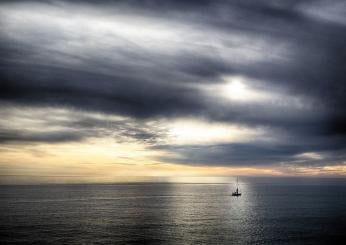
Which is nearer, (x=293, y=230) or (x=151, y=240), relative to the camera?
(x=151, y=240)

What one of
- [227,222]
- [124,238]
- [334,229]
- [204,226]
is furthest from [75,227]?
[334,229]

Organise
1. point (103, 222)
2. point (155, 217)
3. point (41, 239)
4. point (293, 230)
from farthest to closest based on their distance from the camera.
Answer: point (155, 217), point (103, 222), point (293, 230), point (41, 239)

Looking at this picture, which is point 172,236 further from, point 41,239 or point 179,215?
point 179,215

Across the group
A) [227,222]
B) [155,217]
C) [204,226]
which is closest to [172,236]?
[204,226]

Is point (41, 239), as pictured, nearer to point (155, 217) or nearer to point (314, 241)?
point (155, 217)

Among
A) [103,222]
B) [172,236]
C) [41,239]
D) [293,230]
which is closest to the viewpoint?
[41,239]

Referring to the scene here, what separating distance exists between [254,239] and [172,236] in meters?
22.7

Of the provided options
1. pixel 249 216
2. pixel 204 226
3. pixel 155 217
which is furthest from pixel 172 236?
pixel 249 216

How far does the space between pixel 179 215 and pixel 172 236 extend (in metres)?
49.4

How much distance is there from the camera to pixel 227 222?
132 metres

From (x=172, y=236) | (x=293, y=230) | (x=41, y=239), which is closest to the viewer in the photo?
(x=41, y=239)

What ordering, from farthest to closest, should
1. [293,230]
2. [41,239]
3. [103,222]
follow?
[103,222] → [293,230] → [41,239]

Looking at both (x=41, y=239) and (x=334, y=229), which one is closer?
(x=41, y=239)

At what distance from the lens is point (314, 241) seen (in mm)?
98875
